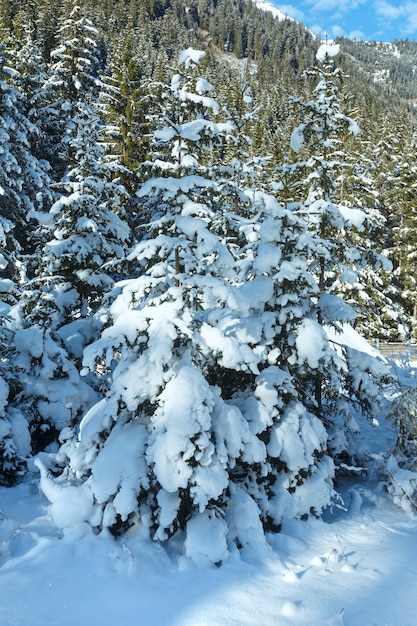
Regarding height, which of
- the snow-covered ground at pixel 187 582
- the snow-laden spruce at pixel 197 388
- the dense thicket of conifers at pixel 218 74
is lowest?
the snow-covered ground at pixel 187 582

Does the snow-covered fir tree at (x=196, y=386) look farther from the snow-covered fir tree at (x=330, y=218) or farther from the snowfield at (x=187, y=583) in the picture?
the snow-covered fir tree at (x=330, y=218)

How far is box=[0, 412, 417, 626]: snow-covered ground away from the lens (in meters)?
4.57

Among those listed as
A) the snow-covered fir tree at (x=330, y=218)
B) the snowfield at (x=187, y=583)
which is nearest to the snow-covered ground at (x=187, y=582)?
the snowfield at (x=187, y=583)

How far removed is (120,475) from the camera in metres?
5.76

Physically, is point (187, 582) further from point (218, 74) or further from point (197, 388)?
point (218, 74)

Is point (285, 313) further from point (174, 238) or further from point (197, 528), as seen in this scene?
point (197, 528)

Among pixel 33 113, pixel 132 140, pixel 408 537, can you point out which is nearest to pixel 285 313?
pixel 408 537

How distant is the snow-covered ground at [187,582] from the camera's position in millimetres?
4574

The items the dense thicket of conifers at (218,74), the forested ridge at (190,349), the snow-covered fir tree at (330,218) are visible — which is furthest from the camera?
the dense thicket of conifers at (218,74)

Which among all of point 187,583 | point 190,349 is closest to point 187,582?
point 187,583

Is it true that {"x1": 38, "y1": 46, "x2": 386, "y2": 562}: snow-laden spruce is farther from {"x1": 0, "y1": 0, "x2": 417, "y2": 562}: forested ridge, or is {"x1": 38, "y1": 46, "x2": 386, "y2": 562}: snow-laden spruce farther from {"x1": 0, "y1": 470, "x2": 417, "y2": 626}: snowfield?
{"x1": 0, "y1": 470, "x2": 417, "y2": 626}: snowfield

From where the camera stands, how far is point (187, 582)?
5137mm

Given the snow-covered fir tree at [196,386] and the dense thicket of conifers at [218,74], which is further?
the dense thicket of conifers at [218,74]

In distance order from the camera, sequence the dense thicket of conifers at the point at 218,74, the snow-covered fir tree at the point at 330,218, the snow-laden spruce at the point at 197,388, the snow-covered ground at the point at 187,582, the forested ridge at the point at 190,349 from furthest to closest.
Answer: the dense thicket of conifers at the point at 218,74 → the snow-covered fir tree at the point at 330,218 → the forested ridge at the point at 190,349 → the snow-laden spruce at the point at 197,388 → the snow-covered ground at the point at 187,582
